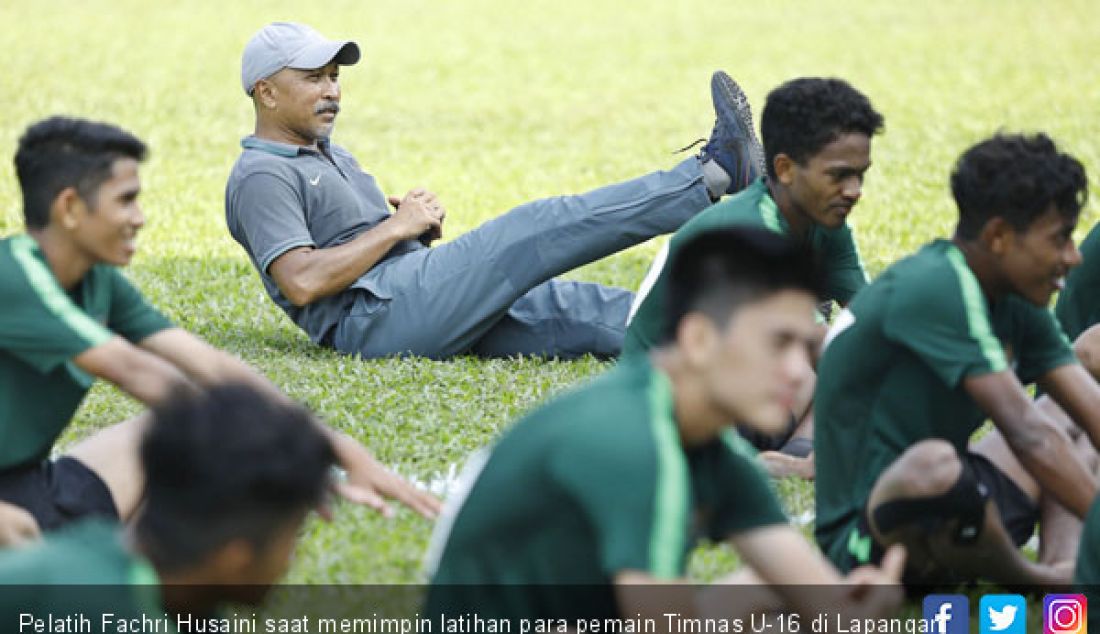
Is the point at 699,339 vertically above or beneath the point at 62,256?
above

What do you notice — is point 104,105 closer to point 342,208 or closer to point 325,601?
point 342,208

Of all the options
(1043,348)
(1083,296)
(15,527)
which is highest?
(1043,348)

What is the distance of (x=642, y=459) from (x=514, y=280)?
3.98 meters

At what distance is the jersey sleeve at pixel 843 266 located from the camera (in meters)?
5.76

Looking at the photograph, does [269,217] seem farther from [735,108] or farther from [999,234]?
[999,234]

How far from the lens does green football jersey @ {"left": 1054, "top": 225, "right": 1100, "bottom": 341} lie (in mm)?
6156

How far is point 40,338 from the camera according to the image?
13.4 feet

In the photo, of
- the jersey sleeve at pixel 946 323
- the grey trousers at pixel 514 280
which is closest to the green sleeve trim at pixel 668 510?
the jersey sleeve at pixel 946 323

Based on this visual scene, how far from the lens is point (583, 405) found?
296cm

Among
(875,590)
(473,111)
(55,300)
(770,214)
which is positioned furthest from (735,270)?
(473,111)

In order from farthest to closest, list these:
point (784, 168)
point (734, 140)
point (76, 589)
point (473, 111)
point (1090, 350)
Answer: point (473, 111) < point (734, 140) < point (1090, 350) < point (784, 168) < point (76, 589)

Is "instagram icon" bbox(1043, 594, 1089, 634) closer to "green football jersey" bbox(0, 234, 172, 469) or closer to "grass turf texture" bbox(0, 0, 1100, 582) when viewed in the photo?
"grass turf texture" bbox(0, 0, 1100, 582)

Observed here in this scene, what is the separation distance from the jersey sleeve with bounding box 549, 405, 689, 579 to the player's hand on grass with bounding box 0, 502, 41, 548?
1657 mm

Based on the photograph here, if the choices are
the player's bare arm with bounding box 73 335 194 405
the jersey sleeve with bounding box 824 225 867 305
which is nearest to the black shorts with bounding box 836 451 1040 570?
the jersey sleeve with bounding box 824 225 867 305
